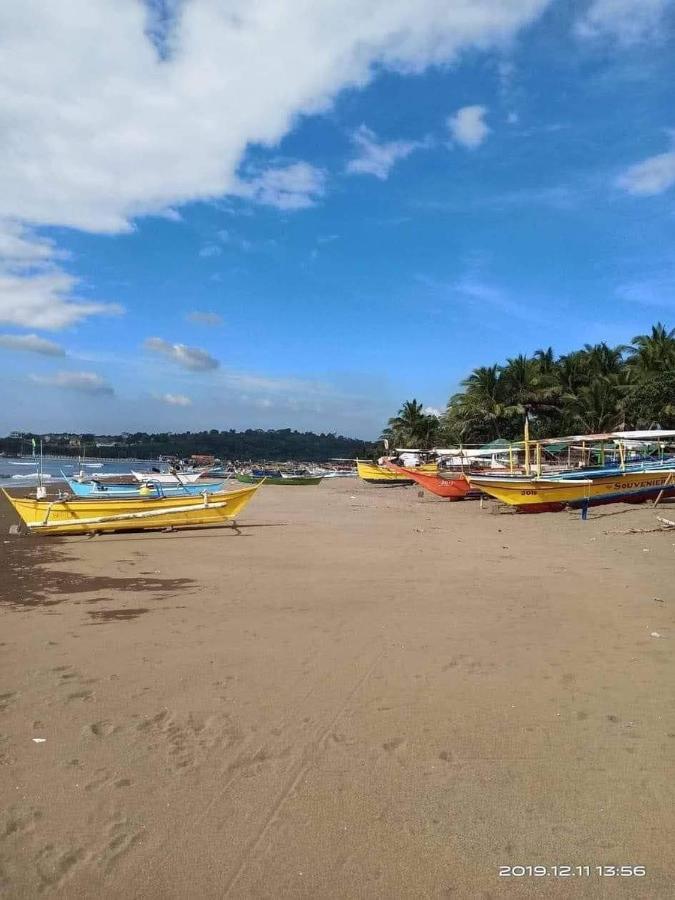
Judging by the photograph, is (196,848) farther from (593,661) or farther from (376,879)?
(593,661)

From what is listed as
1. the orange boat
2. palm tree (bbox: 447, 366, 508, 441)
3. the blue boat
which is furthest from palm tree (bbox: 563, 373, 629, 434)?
the blue boat

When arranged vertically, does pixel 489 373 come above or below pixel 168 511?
above

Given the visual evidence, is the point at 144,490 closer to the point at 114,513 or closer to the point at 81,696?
the point at 114,513

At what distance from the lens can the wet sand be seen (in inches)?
125

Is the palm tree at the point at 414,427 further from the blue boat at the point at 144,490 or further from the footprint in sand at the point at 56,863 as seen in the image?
the footprint in sand at the point at 56,863

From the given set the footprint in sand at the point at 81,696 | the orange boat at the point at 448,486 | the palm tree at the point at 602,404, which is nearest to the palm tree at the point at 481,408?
the palm tree at the point at 602,404

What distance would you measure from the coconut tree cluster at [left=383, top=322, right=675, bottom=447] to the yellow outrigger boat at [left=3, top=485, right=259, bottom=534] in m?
31.2

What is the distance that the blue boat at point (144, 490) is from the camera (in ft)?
67.8

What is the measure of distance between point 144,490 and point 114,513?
350 cm

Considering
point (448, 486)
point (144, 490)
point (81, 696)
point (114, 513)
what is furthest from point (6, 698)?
point (448, 486)

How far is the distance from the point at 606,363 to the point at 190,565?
4431cm

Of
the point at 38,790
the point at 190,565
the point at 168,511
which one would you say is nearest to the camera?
the point at 38,790

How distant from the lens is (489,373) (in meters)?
48.4

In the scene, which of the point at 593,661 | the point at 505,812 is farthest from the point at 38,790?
the point at 593,661
